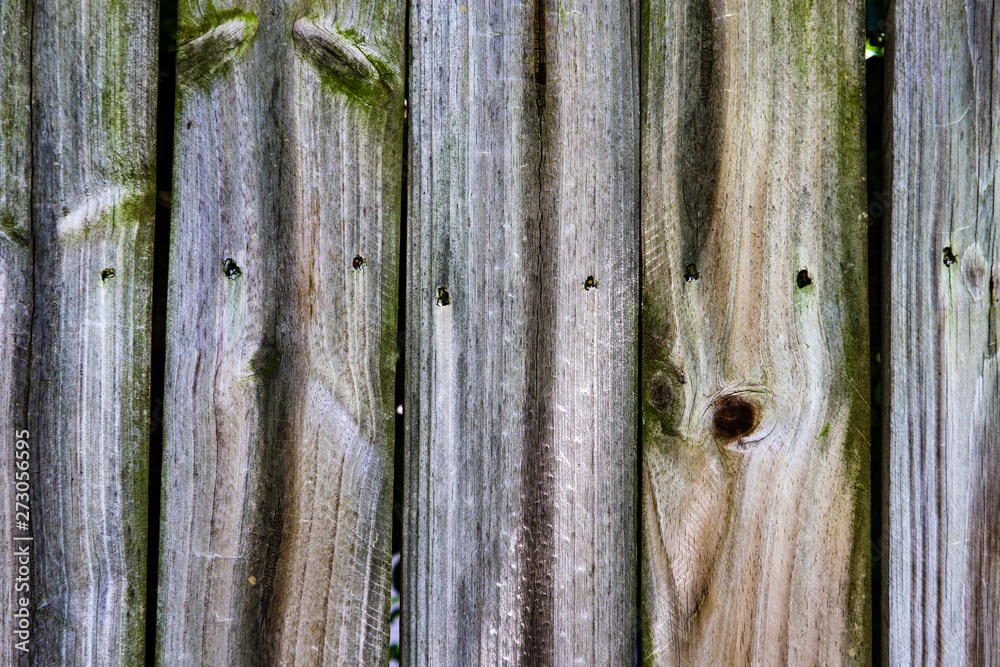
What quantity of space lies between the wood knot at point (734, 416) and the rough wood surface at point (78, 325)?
3.51 feet

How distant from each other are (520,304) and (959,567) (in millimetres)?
931

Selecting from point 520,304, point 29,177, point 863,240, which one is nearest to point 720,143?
point 863,240

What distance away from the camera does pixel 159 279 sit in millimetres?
1188

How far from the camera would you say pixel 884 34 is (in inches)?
44.4

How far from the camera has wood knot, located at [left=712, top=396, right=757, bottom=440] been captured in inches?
42.8

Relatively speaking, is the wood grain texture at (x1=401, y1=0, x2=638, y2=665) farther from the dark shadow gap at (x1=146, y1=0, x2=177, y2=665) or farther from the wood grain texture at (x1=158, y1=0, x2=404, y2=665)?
the dark shadow gap at (x1=146, y1=0, x2=177, y2=665)

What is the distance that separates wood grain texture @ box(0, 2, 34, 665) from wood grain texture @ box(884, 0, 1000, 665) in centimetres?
160

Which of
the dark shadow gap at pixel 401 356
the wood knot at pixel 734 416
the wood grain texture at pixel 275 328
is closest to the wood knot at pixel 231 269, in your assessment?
the wood grain texture at pixel 275 328

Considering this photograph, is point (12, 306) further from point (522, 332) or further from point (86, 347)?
point (522, 332)

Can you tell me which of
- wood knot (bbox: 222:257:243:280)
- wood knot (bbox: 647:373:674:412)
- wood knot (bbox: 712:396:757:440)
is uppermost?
wood knot (bbox: 222:257:243:280)

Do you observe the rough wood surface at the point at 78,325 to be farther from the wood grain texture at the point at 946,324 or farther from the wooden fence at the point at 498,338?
the wood grain texture at the point at 946,324

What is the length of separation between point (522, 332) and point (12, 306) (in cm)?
94

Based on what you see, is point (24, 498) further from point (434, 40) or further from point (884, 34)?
point (884, 34)

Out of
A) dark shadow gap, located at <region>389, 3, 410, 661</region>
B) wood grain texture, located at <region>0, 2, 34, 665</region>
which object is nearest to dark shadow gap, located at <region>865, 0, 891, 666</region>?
dark shadow gap, located at <region>389, 3, 410, 661</region>
